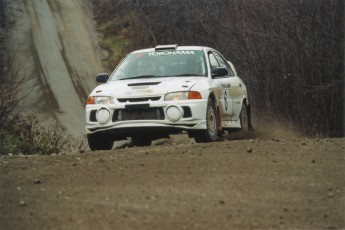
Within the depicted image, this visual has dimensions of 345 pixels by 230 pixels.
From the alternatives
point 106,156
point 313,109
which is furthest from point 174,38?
point 106,156

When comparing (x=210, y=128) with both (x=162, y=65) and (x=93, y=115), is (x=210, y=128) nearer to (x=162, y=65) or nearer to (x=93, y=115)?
(x=162, y=65)

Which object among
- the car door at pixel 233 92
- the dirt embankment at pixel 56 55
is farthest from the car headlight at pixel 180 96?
the dirt embankment at pixel 56 55

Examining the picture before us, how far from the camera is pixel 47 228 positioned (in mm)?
4891

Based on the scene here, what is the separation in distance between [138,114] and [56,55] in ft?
65.8

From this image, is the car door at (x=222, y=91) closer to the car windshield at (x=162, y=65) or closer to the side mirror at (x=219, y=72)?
the side mirror at (x=219, y=72)

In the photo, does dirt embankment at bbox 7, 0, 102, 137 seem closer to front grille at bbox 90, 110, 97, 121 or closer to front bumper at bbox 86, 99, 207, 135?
front grille at bbox 90, 110, 97, 121

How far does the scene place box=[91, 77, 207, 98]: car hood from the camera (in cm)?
967

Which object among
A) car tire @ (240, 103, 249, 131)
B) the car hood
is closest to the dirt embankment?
car tire @ (240, 103, 249, 131)

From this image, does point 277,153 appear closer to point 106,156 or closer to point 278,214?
point 106,156

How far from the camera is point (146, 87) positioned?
9.74 metres

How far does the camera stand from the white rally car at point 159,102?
9.57 meters

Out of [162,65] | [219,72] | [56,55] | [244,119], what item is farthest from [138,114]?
[56,55]

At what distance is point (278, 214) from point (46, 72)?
22.6m

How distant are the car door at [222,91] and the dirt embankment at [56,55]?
10.4 metres
